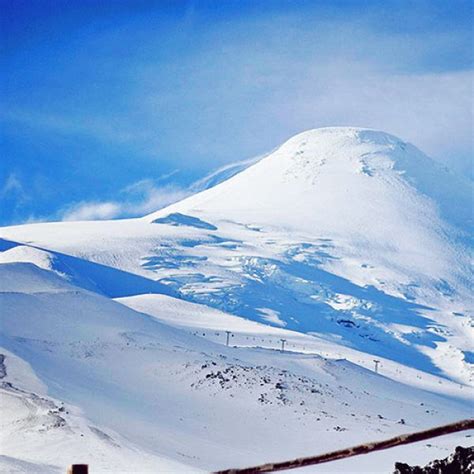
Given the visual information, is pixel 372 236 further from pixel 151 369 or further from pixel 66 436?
pixel 66 436

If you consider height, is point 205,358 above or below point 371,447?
above

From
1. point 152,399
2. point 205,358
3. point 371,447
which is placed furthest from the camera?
point 205,358

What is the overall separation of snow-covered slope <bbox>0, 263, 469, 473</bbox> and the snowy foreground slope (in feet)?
0.47

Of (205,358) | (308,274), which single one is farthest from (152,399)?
(308,274)

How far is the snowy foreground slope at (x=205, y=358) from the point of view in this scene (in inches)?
1194

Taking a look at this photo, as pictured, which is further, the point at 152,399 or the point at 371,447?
the point at 152,399

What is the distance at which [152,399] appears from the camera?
137 ft

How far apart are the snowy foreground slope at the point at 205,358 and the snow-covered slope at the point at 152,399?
14 centimetres

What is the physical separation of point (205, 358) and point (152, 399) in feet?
35.4

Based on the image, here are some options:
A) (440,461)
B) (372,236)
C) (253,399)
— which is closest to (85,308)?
(253,399)

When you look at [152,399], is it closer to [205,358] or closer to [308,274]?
[205,358]

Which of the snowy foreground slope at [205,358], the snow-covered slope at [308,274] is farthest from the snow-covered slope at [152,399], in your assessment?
the snow-covered slope at [308,274]

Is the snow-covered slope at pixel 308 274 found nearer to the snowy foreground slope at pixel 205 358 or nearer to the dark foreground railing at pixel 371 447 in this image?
the snowy foreground slope at pixel 205 358

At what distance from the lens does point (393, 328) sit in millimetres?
158750
